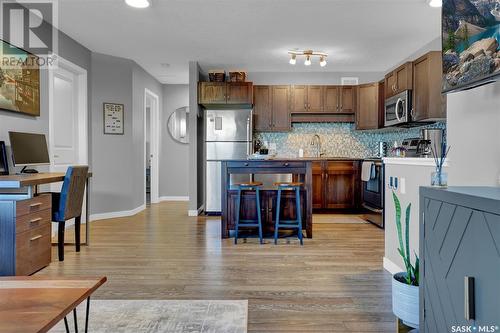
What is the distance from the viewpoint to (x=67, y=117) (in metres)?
4.81

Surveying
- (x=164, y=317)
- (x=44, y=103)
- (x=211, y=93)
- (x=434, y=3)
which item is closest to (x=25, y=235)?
(x=164, y=317)

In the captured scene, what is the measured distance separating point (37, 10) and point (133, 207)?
10.5ft

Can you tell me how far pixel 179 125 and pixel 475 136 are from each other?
6.57 m

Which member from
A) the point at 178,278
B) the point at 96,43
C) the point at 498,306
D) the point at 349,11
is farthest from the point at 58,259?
the point at 349,11

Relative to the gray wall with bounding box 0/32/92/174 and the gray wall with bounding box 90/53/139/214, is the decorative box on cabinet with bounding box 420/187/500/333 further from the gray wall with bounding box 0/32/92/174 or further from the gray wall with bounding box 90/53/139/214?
the gray wall with bounding box 90/53/139/214

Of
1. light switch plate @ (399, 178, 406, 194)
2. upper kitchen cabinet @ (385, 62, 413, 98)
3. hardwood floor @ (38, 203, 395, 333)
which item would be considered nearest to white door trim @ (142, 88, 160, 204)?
hardwood floor @ (38, 203, 395, 333)

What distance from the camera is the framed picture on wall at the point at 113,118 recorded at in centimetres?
546

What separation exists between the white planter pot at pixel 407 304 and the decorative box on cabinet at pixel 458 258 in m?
0.22

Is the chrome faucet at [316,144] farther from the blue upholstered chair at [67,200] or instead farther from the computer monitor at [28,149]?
the computer monitor at [28,149]

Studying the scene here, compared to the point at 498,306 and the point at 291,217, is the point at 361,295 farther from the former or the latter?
the point at 291,217

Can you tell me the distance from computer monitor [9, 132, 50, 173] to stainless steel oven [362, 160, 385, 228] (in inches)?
165

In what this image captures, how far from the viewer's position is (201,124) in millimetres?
6242

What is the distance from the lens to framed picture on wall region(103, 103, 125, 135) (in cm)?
546

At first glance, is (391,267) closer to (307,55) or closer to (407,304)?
(407,304)
